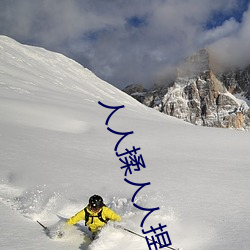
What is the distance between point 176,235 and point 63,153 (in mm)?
5765

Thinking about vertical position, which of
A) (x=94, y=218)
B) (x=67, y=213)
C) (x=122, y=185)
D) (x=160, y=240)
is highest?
(x=122, y=185)

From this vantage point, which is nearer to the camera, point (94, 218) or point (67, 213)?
point (94, 218)

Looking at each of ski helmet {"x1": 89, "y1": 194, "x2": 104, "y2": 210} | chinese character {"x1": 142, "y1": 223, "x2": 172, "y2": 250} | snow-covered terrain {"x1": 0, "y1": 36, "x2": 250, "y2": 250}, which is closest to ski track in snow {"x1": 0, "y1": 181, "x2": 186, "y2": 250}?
snow-covered terrain {"x1": 0, "y1": 36, "x2": 250, "y2": 250}

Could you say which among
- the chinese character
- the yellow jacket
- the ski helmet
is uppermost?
the ski helmet

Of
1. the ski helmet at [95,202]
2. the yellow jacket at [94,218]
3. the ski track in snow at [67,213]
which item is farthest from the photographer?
the yellow jacket at [94,218]

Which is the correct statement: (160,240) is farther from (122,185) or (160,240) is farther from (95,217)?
(122,185)

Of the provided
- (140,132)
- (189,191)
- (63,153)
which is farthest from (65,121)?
(189,191)

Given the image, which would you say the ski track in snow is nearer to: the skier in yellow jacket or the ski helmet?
the skier in yellow jacket

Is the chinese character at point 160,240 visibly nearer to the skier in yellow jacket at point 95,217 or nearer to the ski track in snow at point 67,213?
the ski track in snow at point 67,213

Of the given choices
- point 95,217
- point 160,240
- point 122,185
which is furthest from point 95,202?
point 122,185

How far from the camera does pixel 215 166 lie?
979 cm

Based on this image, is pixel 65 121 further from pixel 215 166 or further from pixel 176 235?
pixel 176 235

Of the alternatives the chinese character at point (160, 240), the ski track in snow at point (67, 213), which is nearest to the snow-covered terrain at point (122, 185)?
the ski track in snow at point (67, 213)

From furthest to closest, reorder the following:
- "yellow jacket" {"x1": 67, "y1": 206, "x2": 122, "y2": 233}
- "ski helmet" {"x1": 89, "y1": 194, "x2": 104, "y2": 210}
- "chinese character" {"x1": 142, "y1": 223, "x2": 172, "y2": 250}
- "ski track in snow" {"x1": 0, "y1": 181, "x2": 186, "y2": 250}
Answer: "yellow jacket" {"x1": 67, "y1": 206, "x2": 122, "y2": 233} < "ski helmet" {"x1": 89, "y1": 194, "x2": 104, "y2": 210} < "ski track in snow" {"x1": 0, "y1": 181, "x2": 186, "y2": 250} < "chinese character" {"x1": 142, "y1": 223, "x2": 172, "y2": 250}
